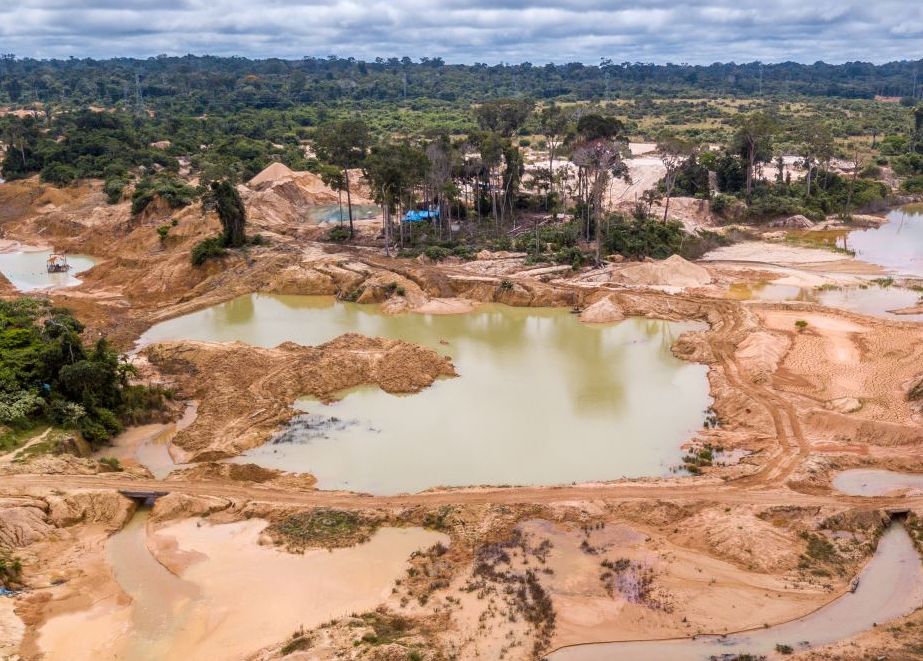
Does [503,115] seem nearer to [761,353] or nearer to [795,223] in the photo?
[795,223]

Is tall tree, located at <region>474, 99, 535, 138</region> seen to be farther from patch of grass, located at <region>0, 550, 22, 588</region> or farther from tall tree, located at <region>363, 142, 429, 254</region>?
patch of grass, located at <region>0, 550, 22, 588</region>

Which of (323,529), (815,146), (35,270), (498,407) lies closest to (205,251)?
(35,270)

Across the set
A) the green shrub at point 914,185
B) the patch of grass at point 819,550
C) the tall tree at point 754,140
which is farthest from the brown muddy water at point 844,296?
the green shrub at point 914,185

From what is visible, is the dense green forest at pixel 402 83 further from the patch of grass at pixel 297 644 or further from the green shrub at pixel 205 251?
the patch of grass at pixel 297 644

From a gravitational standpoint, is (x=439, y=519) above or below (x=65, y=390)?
below

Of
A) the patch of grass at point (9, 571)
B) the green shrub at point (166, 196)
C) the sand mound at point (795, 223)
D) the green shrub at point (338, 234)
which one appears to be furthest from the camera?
the sand mound at point (795, 223)

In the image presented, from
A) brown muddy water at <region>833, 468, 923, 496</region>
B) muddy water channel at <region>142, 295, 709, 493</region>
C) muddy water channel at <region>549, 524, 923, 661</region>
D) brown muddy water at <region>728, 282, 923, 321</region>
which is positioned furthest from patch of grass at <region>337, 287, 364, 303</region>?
muddy water channel at <region>549, 524, 923, 661</region>

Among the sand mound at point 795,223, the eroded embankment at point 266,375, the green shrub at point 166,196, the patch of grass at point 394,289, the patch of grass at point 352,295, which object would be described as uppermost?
the green shrub at point 166,196
